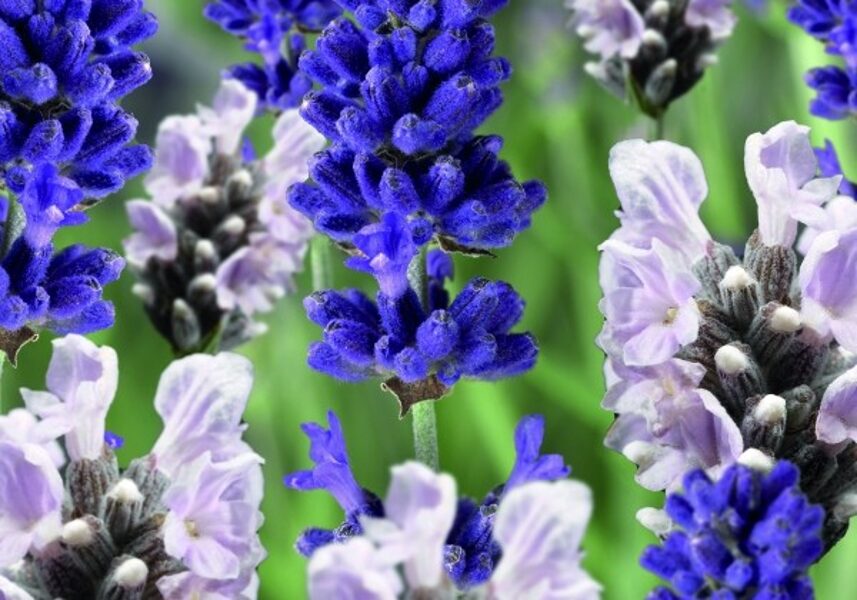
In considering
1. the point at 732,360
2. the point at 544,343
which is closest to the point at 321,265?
the point at 732,360

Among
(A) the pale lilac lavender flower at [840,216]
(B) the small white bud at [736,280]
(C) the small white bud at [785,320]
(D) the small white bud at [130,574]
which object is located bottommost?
(D) the small white bud at [130,574]

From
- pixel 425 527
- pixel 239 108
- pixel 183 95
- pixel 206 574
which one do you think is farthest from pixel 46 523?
pixel 183 95

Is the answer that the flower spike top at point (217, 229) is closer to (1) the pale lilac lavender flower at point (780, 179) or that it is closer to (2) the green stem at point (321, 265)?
(2) the green stem at point (321, 265)

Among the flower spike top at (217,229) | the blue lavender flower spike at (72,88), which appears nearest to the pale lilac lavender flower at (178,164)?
the flower spike top at (217,229)

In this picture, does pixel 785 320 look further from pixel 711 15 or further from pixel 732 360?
pixel 711 15

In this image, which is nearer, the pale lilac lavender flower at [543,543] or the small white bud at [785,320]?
the pale lilac lavender flower at [543,543]
